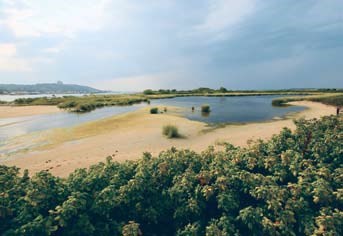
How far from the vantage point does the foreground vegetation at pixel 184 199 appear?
12.2ft

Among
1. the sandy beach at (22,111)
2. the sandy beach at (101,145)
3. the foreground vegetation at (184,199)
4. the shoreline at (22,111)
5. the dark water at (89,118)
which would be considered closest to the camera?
the foreground vegetation at (184,199)

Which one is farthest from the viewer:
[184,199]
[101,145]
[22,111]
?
[22,111]

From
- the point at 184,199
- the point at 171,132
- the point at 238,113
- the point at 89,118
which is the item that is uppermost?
the point at 184,199

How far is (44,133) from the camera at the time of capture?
18672 mm

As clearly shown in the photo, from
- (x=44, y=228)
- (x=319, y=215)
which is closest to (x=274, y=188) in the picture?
(x=319, y=215)

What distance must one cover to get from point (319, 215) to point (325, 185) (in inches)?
22.1

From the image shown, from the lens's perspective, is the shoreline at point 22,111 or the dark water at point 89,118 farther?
the shoreline at point 22,111

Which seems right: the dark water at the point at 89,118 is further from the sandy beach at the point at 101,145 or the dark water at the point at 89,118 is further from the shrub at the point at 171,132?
the shrub at the point at 171,132

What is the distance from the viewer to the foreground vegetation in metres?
3.71

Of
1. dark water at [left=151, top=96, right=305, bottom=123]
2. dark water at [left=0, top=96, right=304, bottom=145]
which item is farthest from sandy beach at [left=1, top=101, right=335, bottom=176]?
dark water at [left=151, top=96, right=305, bottom=123]

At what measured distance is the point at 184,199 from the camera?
4.25 m

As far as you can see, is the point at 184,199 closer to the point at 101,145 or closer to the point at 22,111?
the point at 101,145

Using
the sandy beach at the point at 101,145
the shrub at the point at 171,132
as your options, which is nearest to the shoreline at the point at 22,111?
the sandy beach at the point at 101,145

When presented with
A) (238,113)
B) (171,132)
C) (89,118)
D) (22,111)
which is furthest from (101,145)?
(22,111)
